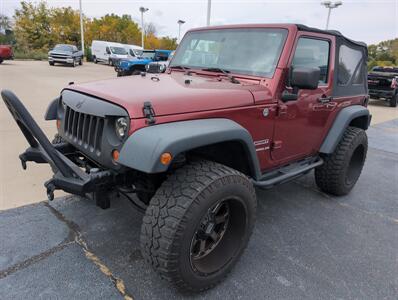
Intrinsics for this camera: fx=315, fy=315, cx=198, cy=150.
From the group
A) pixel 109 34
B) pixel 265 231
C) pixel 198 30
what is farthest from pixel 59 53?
pixel 109 34

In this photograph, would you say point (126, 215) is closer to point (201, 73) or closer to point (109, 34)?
point (201, 73)

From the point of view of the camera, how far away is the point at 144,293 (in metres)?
2.23

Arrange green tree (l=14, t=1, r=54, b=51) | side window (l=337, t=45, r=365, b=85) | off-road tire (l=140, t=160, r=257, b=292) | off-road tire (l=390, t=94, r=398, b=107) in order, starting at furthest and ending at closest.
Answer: green tree (l=14, t=1, r=54, b=51)
off-road tire (l=390, t=94, r=398, b=107)
side window (l=337, t=45, r=365, b=85)
off-road tire (l=140, t=160, r=257, b=292)

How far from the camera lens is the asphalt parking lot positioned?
229 cm

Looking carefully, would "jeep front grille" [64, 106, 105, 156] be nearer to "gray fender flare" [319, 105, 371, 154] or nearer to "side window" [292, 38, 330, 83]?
"side window" [292, 38, 330, 83]

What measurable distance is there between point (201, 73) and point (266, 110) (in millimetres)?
846

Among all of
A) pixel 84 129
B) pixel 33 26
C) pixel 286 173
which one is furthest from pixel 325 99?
pixel 33 26

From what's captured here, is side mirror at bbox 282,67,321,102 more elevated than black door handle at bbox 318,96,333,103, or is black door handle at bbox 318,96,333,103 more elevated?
side mirror at bbox 282,67,321,102

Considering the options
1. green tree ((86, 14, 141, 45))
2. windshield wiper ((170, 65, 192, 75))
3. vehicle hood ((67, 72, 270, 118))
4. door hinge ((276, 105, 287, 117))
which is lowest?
door hinge ((276, 105, 287, 117))

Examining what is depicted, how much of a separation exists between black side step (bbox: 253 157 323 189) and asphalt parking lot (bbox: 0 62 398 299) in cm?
56

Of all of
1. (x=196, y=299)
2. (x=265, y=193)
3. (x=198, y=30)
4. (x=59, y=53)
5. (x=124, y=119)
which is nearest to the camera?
(x=124, y=119)

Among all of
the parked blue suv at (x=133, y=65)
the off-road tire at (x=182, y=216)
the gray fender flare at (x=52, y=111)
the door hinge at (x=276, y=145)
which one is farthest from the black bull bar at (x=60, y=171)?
the parked blue suv at (x=133, y=65)

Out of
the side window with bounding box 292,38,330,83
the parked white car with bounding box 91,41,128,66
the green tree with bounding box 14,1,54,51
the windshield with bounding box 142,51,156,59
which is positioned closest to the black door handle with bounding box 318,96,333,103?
the side window with bounding box 292,38,330,83

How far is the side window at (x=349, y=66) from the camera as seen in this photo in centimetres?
365
